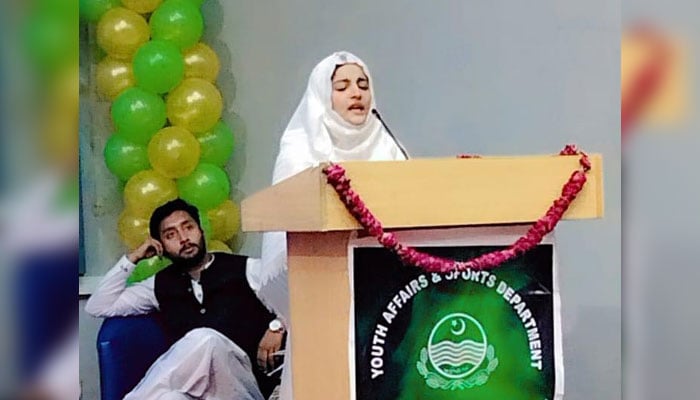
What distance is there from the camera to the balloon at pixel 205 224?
9.21ft

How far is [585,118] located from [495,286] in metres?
1.54

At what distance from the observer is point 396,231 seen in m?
1.31

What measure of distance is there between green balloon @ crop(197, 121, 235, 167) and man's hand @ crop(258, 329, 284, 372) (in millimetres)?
646

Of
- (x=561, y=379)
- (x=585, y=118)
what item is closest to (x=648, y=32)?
Result: (x=561, y=379)

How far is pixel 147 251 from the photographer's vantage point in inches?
108

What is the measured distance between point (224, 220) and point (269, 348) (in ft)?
1.61

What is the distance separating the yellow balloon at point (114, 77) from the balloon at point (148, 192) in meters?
0.31

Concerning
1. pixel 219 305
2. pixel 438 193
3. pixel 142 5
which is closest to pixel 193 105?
pixel 142 5

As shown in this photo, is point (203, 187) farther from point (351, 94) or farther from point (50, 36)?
point (50, 36)

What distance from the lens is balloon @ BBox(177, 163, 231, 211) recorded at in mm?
2826

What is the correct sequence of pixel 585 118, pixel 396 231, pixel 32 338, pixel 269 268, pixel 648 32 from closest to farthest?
pixel 32 338 < pixel 648 32 < pixel 396 231 < pixel 269 268 < pixel 585 118

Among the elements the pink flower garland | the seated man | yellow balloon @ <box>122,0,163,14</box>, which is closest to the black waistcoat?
the seated man

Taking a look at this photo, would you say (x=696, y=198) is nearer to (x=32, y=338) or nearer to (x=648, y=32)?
(x=648, y=32)

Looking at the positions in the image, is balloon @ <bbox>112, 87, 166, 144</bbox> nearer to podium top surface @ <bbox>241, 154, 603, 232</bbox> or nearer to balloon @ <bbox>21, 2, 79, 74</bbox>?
podium top surface @ <bbox>241, 154, 603, 232</bbox>
